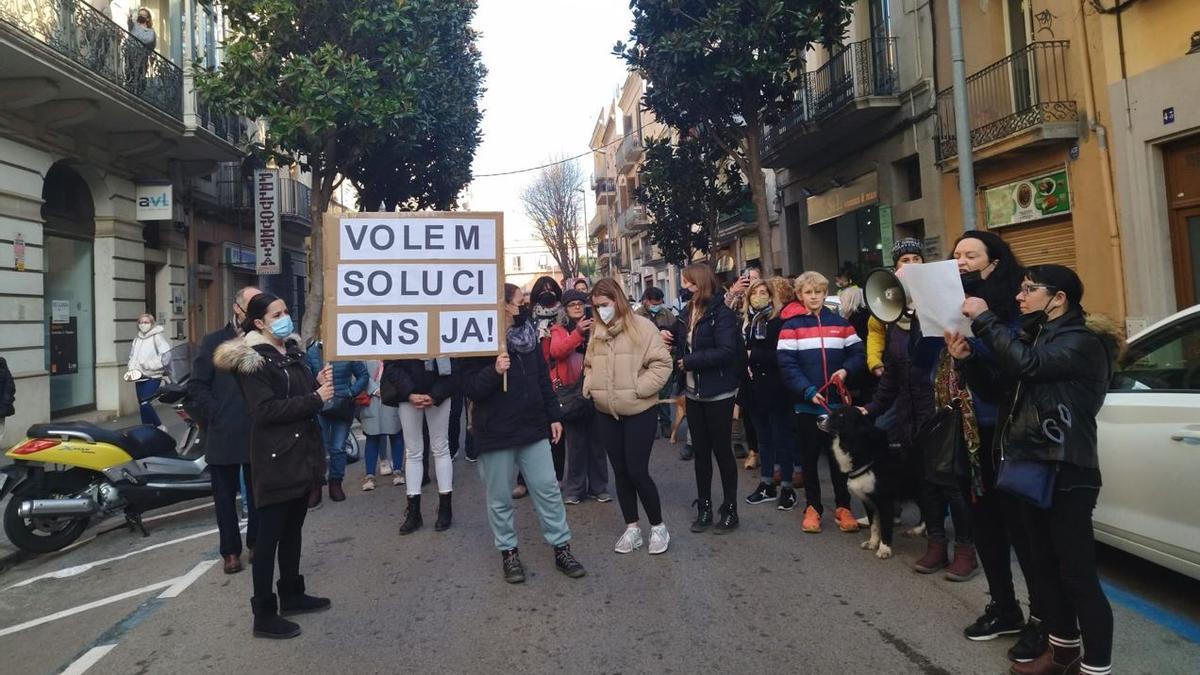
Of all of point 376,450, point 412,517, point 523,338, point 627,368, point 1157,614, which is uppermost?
point 523,338

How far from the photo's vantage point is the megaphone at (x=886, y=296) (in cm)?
402

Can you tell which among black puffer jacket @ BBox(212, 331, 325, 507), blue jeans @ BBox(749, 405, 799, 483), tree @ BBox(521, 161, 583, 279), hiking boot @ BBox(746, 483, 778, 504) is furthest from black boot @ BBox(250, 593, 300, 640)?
tree @ BBox(521, 161, 583, 279)

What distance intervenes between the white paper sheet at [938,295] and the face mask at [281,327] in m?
3.21

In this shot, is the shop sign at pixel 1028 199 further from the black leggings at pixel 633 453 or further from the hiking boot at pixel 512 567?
the hiking boot at pixel 512 567

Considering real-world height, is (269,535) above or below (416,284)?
below

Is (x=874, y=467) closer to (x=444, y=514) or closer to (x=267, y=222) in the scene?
(x=444, y=514)

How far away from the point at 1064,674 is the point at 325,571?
434 cm

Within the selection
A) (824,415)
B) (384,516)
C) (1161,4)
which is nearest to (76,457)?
(384,516)

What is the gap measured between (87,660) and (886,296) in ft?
15.2

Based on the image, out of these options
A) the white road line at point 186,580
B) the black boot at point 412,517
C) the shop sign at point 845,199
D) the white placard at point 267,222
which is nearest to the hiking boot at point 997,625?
the black boot at point 412,517

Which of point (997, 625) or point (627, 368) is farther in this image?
point (627, 368)

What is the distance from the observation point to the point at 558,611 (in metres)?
4.24

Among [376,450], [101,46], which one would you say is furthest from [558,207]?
[376,450]

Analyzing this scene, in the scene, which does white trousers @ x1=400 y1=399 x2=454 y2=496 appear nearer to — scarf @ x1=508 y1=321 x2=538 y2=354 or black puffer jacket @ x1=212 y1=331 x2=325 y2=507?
scarf @ x1=508 y1=321 x2=538 y2=354
